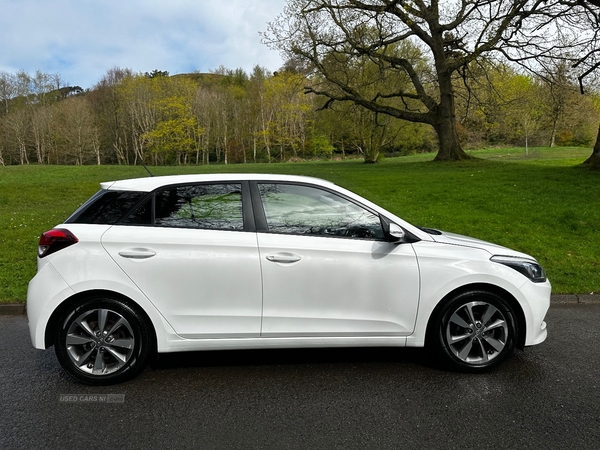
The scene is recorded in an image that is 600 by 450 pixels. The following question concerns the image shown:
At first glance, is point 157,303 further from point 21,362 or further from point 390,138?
point 390,138

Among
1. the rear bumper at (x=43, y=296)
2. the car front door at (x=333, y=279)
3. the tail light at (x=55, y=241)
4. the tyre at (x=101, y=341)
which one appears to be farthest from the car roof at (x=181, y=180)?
the tyre at (x=101, y=341)

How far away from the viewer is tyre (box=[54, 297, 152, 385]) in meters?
3.09

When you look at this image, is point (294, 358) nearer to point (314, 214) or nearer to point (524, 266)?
point (314, 214)

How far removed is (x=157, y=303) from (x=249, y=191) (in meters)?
1.15

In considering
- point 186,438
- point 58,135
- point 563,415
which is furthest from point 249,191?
point 58,135

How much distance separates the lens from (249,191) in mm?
3328

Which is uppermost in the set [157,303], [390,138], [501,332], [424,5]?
[424,5]

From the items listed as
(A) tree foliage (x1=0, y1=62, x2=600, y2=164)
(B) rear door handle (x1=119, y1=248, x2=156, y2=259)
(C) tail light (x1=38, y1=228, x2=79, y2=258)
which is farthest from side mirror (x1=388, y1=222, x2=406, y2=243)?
(A) tree foliage (x1=0, y1=62, x2=600, y2=164)

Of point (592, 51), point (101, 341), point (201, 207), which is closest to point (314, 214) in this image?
point (201, 207)

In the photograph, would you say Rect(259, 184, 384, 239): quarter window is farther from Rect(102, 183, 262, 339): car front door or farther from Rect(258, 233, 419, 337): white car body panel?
Rect(102, 183, 262, 339): car front door

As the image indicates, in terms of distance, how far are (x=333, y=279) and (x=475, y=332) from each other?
1278mm

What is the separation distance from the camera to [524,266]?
3357 millimetres

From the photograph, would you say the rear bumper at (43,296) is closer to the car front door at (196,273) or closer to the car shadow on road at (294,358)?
the car front door at (196,273)

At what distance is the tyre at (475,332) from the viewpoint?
3258mm
